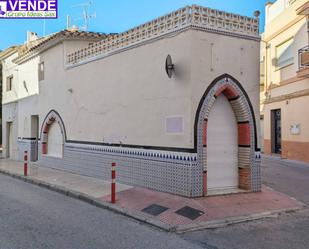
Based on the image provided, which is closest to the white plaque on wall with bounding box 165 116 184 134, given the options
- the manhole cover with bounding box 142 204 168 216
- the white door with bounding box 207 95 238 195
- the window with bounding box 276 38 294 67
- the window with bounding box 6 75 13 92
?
the white door with bounding box 207 95 238 195

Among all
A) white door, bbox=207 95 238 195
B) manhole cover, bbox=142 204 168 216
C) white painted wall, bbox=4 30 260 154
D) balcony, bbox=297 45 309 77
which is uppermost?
balcony, bbox=297 45 309 77

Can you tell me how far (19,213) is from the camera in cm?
781

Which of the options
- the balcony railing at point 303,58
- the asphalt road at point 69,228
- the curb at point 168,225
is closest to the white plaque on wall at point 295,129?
the balcony railing at point 303,58

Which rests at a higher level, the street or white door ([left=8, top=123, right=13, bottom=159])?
white door ([left=8, top=123, right=13, bottom=159])

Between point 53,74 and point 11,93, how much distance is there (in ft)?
23.3

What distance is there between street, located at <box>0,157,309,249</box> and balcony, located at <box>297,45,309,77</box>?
1017cm

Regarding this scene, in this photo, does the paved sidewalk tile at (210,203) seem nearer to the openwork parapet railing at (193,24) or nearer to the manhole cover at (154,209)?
the manhole cover at (154,209)

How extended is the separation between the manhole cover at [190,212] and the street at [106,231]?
0.73m

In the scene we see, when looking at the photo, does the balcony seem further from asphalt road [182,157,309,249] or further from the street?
asphalt road [182,157,309,249]

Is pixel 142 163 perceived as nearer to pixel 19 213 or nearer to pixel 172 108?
pixel 172 108

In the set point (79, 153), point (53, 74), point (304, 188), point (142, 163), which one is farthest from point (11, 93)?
point (304, 188)

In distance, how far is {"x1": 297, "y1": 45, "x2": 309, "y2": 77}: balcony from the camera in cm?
1746

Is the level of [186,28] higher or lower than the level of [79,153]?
higher

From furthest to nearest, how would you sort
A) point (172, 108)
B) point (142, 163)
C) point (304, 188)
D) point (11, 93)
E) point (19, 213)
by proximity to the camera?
1. point (11, 93)
2. point (304, 188)
3. point (142, 163)
4. point (172, 108)
5. point (19, 213)
